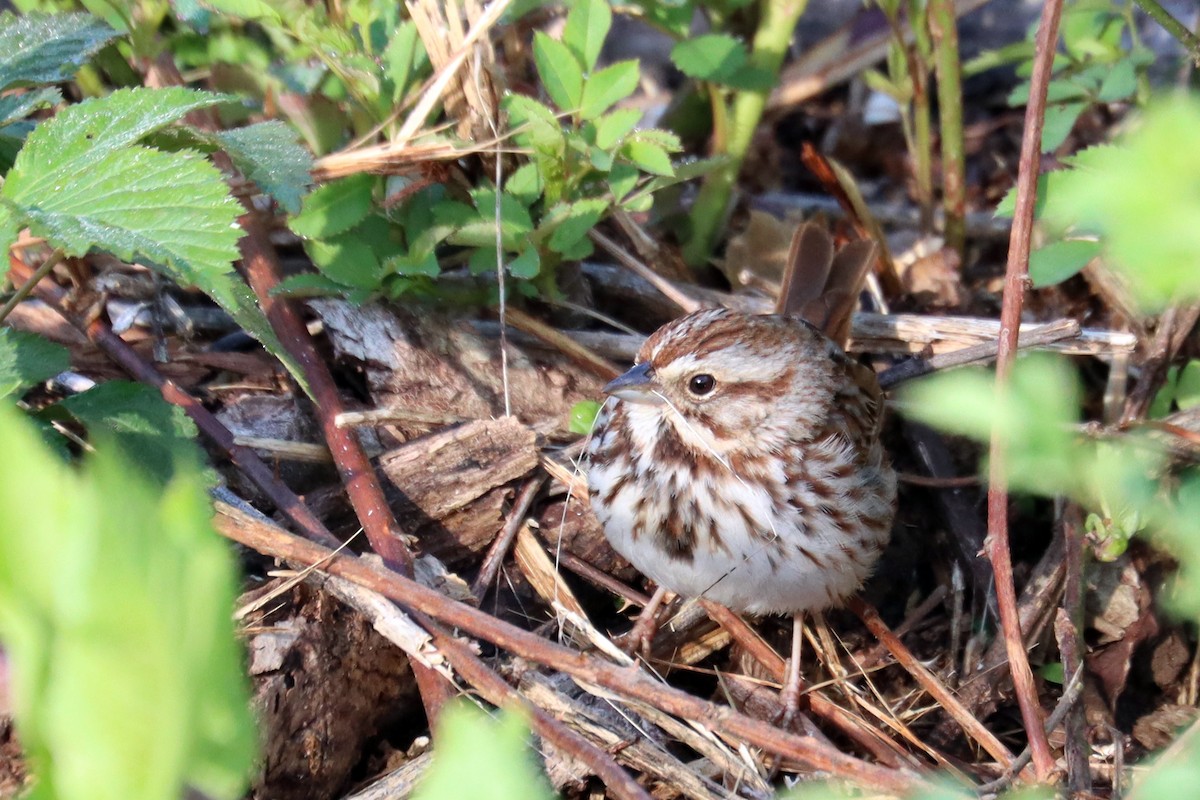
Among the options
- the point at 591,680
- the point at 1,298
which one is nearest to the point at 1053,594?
the point at 591,680

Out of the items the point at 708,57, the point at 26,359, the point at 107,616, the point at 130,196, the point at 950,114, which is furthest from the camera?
the point at 950,114

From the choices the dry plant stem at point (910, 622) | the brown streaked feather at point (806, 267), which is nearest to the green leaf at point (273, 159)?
the brown streaked feather at point (806, 267)

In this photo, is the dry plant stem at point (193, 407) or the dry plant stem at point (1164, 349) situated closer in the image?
the dry plant stem at point (193, 407)

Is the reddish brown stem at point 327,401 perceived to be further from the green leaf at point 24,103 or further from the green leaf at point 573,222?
the green leaf at point 573,222

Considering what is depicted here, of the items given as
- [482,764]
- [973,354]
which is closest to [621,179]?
[973,354]

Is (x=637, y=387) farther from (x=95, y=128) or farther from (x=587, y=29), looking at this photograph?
(x=95, y=128)
